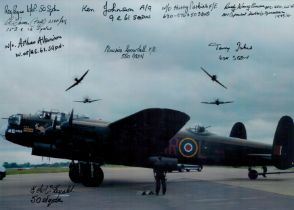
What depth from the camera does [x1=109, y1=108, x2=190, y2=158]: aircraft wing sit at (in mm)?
12102

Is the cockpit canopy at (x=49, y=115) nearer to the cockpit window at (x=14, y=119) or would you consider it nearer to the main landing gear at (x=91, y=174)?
the cockpit window at (x=14, y=119)

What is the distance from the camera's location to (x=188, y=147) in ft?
53.6

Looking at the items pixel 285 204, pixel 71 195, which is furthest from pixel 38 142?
pixel 285 204

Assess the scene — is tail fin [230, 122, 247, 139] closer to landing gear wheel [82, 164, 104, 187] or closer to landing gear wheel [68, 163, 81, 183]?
landing gear wheel [68, 163, 81, 183]

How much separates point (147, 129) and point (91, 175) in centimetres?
274

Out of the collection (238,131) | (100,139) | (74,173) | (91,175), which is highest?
(238,131)

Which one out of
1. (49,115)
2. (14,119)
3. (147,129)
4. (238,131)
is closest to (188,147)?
(147,129)

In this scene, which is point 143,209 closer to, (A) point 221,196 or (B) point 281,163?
(A) point 221,196

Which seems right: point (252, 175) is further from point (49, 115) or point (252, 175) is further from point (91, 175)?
point (49, 115)

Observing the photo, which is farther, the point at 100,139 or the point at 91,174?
the point at 91,174

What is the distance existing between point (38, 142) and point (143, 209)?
659cm

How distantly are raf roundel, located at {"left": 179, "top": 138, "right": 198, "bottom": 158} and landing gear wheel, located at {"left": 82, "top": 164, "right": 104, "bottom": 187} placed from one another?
4.34 m

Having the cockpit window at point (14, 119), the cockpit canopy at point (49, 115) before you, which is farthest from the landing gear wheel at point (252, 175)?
the cockpit window at point (14, 119)

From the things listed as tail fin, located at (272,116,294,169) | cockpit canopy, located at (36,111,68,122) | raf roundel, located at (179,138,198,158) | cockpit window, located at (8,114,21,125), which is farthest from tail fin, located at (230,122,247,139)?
cockpit window, located at (8,114,21,125)
